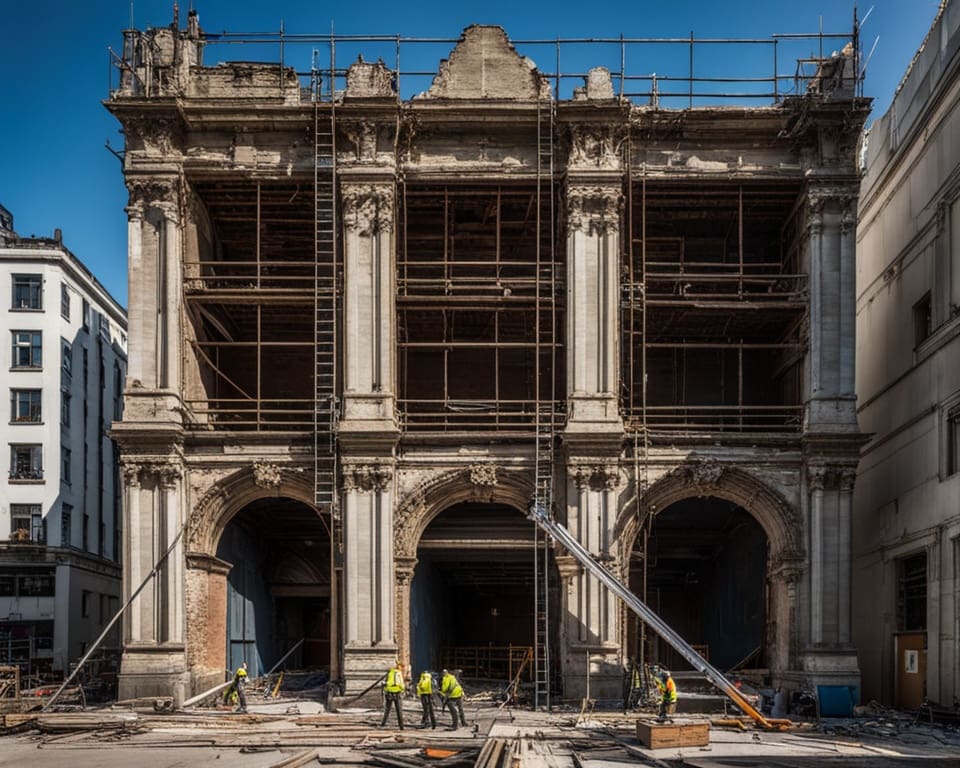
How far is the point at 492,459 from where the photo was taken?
31422mm

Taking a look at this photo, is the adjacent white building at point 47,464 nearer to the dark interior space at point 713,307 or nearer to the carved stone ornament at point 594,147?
the dark interior space at point 713,307

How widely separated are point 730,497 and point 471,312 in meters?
9.16

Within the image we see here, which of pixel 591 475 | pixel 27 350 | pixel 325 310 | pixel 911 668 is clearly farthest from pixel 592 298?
pixel 27 350

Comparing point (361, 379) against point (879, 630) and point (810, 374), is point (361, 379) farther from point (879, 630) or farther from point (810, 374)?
point (879, 630)

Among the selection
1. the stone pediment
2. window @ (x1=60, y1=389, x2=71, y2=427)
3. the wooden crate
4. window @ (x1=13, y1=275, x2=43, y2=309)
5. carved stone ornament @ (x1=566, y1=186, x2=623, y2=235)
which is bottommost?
the wooden crate

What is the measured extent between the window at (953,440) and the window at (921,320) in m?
3.56

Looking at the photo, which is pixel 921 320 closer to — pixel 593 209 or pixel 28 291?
Result: pixel 593 209

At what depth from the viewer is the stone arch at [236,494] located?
31.5m

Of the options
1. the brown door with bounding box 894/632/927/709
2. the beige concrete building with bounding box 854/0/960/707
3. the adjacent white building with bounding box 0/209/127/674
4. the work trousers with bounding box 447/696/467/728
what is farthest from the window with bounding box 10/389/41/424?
the brown door with bounding box 894/632/927/709

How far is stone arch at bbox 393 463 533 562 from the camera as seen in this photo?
103 ft

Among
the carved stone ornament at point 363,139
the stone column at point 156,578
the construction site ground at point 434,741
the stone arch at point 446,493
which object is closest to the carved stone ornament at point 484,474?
the stone arch at point 446,493

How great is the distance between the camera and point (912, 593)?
32.4m

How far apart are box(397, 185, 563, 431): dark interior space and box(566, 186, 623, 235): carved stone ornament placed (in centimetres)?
150

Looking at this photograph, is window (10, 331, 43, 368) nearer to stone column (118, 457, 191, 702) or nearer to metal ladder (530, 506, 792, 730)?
stone column (118, 457, 191, 702)
